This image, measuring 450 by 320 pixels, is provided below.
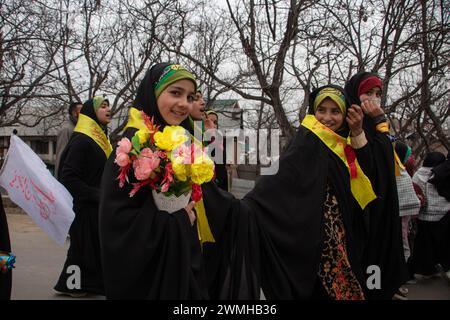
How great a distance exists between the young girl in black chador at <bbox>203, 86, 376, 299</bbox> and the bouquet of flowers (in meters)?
0.46

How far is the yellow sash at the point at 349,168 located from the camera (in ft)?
10.9

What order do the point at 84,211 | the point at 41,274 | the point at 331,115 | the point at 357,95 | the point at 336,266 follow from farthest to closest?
the point at 41,274 < the point at 84,211 < the point at 357,95 < the point at 331,115 < the point at 336,266

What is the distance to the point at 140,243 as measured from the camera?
224 cm

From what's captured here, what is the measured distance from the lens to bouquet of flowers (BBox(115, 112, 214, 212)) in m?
2.21

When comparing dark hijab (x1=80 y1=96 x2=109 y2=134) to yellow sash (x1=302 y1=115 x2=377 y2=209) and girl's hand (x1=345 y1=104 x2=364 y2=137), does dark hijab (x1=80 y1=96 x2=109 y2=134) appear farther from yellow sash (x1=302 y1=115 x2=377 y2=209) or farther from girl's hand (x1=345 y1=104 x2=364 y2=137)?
girl's hand (x1=345 y1=104 x2=364 y2=137)

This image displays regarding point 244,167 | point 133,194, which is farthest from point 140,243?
point 244,167

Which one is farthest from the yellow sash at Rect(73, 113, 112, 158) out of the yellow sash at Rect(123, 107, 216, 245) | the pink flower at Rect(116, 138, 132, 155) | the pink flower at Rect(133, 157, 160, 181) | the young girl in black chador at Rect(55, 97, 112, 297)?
the pink flower at Rect(133, 157, 160, 181)

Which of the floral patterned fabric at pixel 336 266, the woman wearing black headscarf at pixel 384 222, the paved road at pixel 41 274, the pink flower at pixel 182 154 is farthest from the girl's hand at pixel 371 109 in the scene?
the paved road at pixel 41 274

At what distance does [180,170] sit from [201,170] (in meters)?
0.11

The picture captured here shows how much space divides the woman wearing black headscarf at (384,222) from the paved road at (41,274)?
2127mm

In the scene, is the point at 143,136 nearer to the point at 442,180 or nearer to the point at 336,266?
the point at 336,266

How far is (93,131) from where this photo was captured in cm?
506

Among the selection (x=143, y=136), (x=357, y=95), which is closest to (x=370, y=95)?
(x=357, y=95)

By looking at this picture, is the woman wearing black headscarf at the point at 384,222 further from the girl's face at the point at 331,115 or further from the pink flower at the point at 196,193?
the pink flower at the point at 196,193
